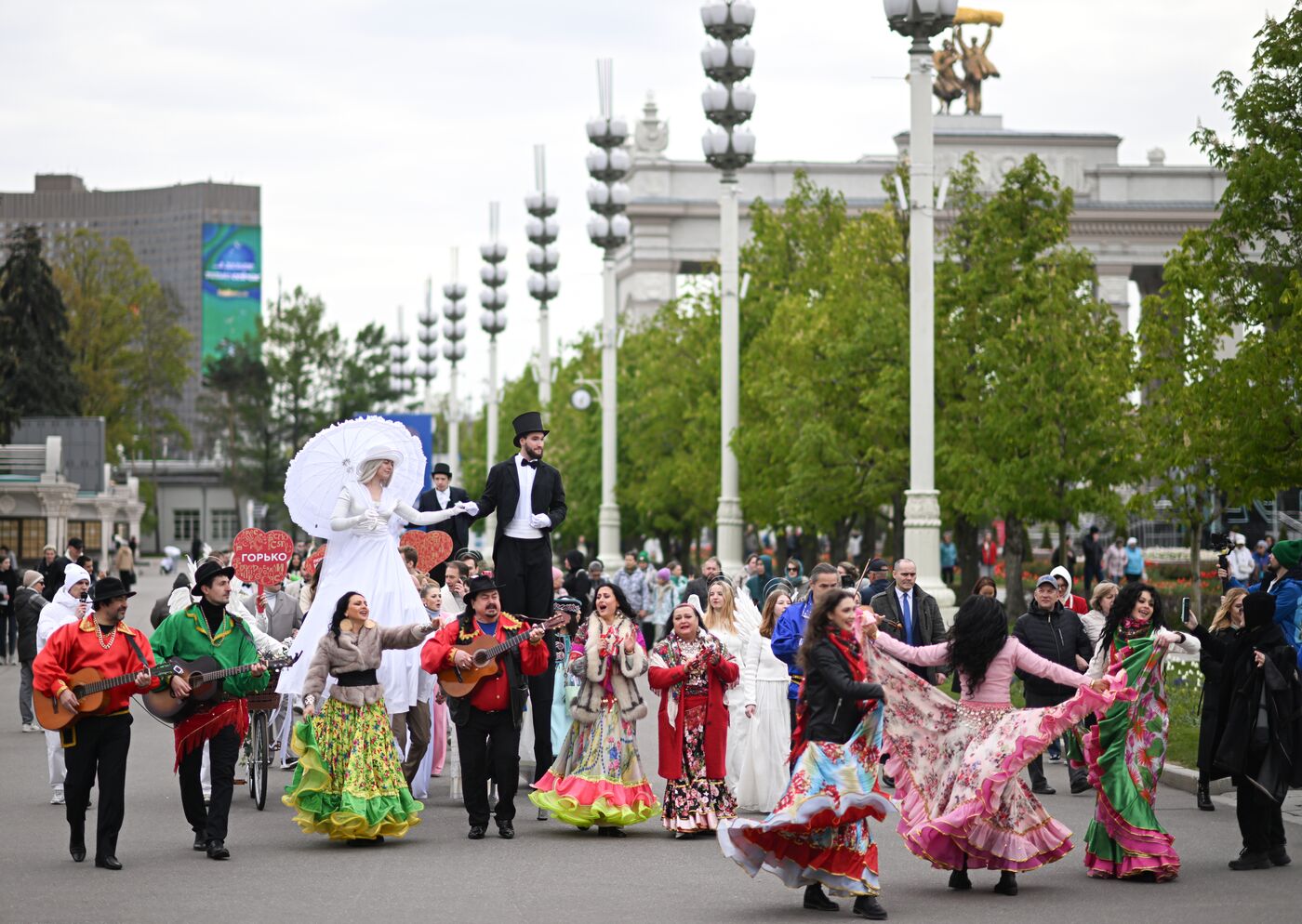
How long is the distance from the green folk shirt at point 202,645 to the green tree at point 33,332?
73.1 meters

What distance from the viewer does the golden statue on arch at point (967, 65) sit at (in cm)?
8331

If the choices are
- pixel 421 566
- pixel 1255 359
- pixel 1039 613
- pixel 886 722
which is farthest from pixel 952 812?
pixel 1255 359

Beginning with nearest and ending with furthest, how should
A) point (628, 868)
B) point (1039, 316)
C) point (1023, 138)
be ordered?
point (628, 868) → point (1039, 316) → point (1023, 138)

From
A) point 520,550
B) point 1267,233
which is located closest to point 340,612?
point 520,550

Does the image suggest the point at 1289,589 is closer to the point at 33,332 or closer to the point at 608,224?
the point at 608,224

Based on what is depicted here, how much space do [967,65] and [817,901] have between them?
7699cm

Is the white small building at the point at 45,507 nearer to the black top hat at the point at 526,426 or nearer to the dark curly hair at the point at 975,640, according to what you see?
the black top hat at the point at 526,426

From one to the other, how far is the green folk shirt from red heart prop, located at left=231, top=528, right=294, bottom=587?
514 cm

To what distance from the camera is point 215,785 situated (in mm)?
12992

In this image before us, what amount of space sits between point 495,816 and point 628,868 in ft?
5.76

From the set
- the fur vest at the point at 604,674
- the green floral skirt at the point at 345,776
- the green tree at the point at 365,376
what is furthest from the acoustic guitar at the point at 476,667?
the green tree at the point at 365,376

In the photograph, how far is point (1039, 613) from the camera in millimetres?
17109

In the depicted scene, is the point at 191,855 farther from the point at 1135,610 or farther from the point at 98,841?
the point at 1135,610

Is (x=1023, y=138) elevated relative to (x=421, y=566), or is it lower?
elevated
